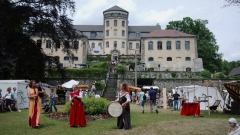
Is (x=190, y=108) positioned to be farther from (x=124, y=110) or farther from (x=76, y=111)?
(x=76, y=111)

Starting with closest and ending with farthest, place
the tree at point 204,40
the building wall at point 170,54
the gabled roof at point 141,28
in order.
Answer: the building wall at point 170,54 → the tree at point 204,40 → the gabled roof at point 141,28

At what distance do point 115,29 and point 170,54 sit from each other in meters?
19.6

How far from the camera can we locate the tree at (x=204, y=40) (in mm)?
60000

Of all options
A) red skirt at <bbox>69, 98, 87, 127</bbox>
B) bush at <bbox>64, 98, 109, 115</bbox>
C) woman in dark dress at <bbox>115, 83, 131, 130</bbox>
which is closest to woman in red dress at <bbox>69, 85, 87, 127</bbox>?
red skirt at <bbox>69, 98, 87, 127</bbox>

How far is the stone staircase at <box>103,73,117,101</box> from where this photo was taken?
1315 inches

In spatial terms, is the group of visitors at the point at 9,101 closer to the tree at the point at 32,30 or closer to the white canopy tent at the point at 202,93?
the tree at the point at 32,30

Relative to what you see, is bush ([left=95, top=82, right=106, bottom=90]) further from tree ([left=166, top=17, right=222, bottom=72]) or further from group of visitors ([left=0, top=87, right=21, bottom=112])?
tree ([left=166, top=17, right=222, bottom=72])

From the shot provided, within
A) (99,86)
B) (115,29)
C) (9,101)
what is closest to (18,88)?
(9,101)

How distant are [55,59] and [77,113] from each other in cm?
249

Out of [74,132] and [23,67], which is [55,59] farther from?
[74,132]

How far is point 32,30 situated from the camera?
10.4m

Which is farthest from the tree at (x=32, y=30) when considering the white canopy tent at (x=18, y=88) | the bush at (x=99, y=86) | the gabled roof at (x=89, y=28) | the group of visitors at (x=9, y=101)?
the gabled roof at (x=89, y=28)

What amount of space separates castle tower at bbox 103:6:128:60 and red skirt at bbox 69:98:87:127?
56.1 m

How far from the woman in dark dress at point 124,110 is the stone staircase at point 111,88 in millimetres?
21856
